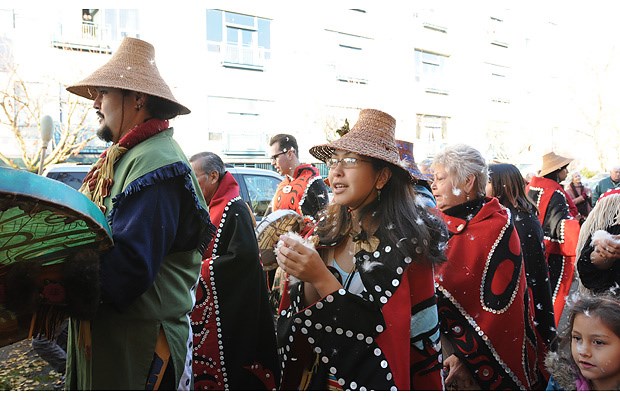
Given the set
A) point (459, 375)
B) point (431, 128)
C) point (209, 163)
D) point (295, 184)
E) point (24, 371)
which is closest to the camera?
point (459, 375)

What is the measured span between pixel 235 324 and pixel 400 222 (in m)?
1.39

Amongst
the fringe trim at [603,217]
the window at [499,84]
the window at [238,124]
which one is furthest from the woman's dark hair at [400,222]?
the window at [499,84]

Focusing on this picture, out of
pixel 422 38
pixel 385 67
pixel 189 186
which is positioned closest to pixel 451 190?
pixel 189 186

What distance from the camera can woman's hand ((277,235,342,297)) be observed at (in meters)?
1.87

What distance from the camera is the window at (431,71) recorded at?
19219mm

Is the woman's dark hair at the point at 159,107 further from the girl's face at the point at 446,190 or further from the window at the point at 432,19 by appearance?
the window at the point at 432,19

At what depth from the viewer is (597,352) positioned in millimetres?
2088

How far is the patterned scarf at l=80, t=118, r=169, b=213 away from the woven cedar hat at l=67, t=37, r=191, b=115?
14 centimetres

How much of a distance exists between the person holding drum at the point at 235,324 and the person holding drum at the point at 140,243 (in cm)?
90

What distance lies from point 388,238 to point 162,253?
2.78ft

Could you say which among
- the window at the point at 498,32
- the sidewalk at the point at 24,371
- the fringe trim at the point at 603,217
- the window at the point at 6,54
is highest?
the window at the point at 498,32

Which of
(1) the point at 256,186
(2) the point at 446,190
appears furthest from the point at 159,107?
(1) the point at 256,186

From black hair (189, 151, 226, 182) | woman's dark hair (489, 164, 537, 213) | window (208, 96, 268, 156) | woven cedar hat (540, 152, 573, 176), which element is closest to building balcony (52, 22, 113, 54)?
window (208, 96, 268, 156)

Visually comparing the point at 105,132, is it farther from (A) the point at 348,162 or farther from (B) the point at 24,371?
(B) the point at 24,371
